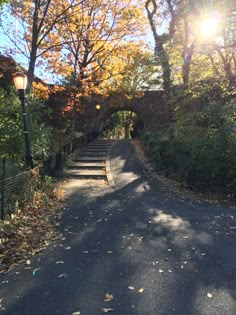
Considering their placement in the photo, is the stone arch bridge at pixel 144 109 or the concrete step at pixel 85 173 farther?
the stone arch bridge at pixel 144 109

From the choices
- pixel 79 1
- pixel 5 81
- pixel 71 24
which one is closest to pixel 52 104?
pixel 5 81

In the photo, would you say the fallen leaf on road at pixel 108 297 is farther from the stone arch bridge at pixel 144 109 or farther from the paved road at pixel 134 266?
the stone arch bridge at pixel 144 109

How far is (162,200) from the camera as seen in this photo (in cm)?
846

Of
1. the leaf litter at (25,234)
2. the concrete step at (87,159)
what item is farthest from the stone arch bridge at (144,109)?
the leaf litter at (25,234)

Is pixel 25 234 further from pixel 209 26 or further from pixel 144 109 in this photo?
pixel 144 109

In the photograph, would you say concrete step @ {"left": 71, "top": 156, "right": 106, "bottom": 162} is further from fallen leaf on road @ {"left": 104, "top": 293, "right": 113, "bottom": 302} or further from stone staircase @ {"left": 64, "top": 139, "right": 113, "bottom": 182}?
fallen leaf on road @ {"left": 104, "top": 293, "right": 113, "bottom": 302}

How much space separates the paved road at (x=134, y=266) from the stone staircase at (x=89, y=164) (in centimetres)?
405

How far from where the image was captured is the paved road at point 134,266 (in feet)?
10.8

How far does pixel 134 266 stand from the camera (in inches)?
167

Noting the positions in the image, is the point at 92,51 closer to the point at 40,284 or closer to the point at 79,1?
the point at 79,1

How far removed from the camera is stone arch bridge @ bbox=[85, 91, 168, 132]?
75.8 feet

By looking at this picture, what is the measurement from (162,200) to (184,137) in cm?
317

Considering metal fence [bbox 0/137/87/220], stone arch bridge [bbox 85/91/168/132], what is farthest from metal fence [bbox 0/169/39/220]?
stone arch bridge [bbox 85/91/168/132]

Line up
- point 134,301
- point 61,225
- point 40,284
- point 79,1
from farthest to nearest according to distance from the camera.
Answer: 1. point 79,1
2. point 61,225
3. point 40,284
4. point 134,301
